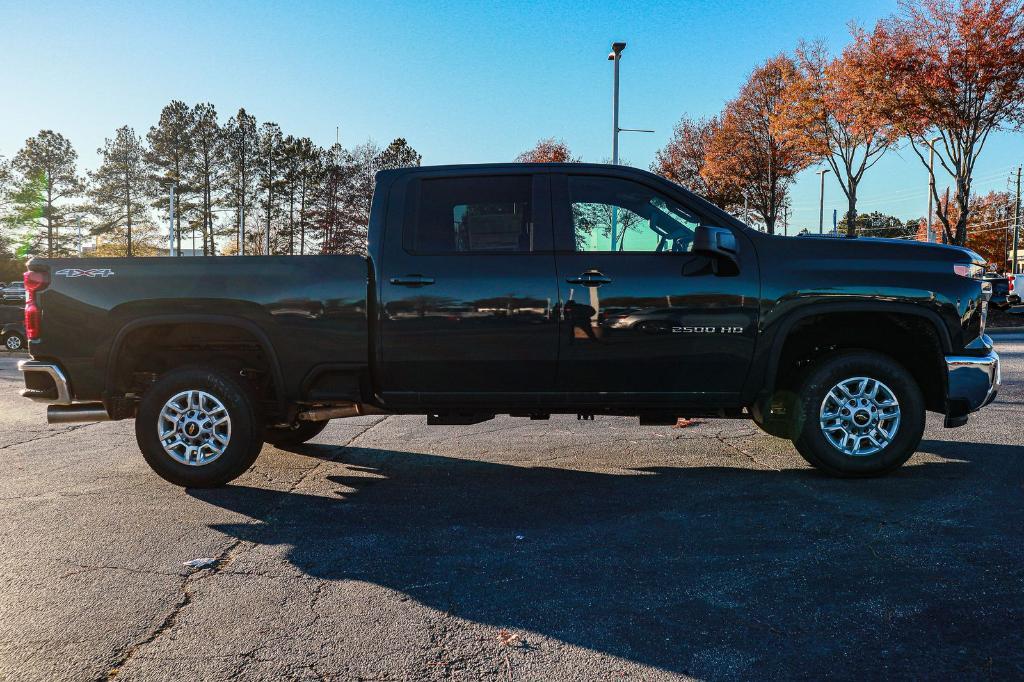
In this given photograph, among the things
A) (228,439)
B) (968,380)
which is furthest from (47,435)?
(968,380)

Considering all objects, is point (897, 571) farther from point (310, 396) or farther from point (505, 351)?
point (310, 396)

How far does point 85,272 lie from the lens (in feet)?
17.7

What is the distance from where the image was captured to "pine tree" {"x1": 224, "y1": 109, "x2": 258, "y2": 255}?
65.9 meters

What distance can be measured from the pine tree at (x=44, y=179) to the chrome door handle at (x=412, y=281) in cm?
7556

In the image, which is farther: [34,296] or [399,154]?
[399,154]

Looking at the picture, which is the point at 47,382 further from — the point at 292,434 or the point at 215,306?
the point at 292,434

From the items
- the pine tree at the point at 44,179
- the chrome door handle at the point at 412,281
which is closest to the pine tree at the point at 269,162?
the pine tree at the point at 44,179

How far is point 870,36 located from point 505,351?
21.5 m

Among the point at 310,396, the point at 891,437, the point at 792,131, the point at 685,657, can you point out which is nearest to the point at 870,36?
the point at 792,131

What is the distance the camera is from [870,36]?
73.2 feet

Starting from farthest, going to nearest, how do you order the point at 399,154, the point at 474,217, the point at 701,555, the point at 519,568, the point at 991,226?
the point at 991,226
the point at 399,154
the point at 474,217
the point at 701,555
the point at 519,568

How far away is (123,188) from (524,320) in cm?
7349

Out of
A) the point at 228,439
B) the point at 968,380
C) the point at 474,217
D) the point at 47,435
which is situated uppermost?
the point at 474,217

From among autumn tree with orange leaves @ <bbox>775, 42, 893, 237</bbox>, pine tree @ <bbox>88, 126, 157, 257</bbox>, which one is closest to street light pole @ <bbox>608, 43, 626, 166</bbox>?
autumn tree with orange leaves @ <bbox>775, 42, 893, 237</bbox>
